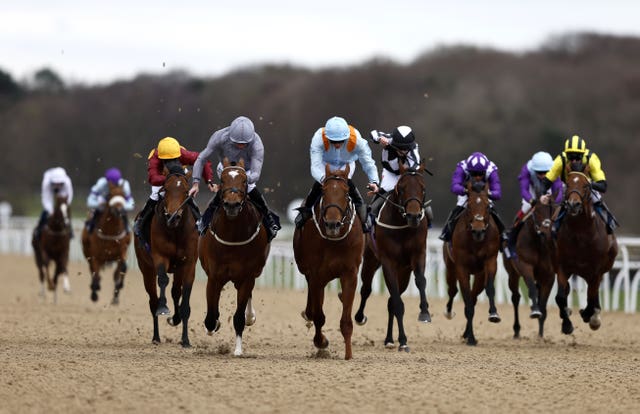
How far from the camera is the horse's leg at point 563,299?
14.0 meters

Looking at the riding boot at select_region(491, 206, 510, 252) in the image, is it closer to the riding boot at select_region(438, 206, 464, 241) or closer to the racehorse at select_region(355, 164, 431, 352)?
the riding boot at select_region(438, 206, 464, 241)

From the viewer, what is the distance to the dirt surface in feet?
28.0

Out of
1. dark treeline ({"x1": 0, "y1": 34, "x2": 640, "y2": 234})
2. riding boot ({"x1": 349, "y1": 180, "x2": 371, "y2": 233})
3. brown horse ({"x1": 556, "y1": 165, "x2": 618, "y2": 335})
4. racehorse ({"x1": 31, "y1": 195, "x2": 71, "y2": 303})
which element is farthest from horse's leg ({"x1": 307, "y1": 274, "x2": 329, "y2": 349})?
dark treeline ({"x1": 0, "y1": 34, "x2": 640, "y2": 234})

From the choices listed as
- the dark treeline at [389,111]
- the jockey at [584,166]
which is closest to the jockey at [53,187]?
the jockey at [584,166]

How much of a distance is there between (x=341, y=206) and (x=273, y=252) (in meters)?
16.0

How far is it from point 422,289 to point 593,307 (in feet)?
8.18

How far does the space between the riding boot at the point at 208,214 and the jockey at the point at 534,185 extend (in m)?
5.08

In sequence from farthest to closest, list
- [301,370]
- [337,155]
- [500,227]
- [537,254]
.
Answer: [537,254] < [500,227] < [337,155] < [301,370]

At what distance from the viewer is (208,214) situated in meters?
11.5

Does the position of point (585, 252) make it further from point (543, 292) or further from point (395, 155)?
point (395, 155)

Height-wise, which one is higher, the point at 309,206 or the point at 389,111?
the point at 389,111

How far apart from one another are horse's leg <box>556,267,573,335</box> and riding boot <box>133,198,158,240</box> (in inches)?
169

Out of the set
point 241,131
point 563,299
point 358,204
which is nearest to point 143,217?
point 241,131

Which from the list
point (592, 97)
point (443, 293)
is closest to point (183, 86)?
point (592, 97)
